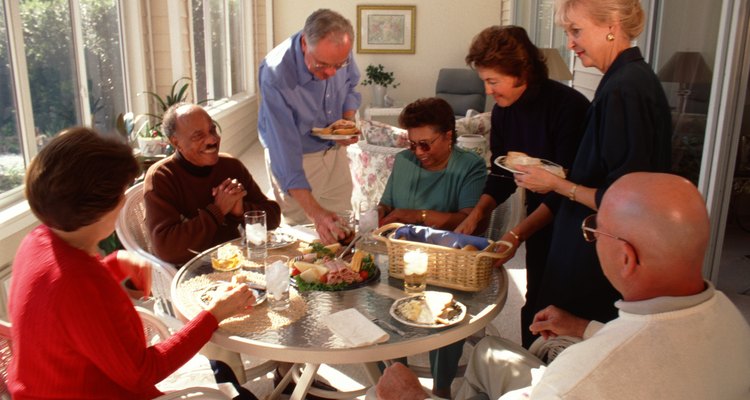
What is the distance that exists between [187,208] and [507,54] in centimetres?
134

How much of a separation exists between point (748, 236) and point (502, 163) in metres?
3.23

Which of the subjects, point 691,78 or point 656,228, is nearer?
point 656,228

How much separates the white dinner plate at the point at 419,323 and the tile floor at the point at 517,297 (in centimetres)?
93

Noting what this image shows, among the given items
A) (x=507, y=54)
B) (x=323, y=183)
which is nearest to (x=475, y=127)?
(x=323, y=183)

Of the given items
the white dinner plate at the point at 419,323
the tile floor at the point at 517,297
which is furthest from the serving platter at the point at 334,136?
the white dinner plate at the point at 419,323

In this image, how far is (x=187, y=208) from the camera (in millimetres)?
2297

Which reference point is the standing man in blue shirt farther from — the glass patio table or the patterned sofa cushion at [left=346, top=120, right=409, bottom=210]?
the patterned sofa cushion at [left=346, top=120, right=409, bottom=210]

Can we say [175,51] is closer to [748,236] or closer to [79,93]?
[79,93]

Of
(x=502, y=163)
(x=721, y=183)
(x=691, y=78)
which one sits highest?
(x=691, y=78)

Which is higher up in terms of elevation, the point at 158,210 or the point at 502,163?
the point at 502,163

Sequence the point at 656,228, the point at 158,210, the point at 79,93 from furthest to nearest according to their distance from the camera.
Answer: the point at 79,93, the point at 158,210, the point at 656,228

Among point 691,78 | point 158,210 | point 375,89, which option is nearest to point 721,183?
point 691,78

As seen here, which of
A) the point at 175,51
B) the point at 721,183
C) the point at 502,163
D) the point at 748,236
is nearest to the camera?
the point at 502,163

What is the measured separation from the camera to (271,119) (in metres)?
2.53
